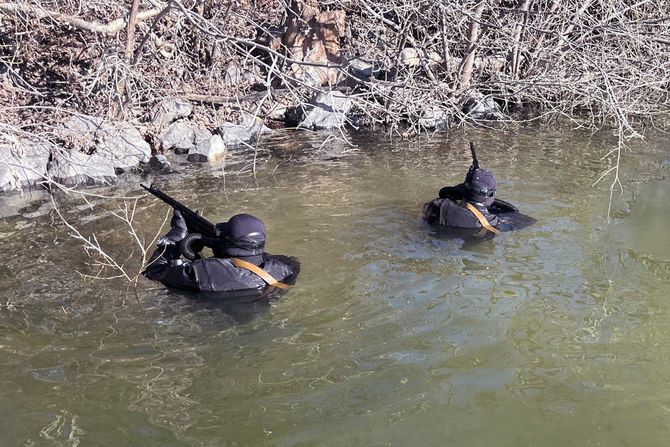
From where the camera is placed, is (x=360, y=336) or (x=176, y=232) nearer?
(x=360, y=336)

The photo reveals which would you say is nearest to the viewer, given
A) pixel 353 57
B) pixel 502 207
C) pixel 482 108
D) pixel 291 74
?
pixel 502 207

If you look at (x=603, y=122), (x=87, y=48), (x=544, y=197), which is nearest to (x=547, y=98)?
(x=603, y=122)

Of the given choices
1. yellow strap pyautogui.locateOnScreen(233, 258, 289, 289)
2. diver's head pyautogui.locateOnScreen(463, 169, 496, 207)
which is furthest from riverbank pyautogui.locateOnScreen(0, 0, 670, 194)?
yellow strap pyautogui.locateOnScreen(233, 258, 289, 289)

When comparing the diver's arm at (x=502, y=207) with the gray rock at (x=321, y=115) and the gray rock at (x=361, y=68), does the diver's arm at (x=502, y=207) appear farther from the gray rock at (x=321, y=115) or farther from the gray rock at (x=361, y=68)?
the gray rock at (x=361, y=68)

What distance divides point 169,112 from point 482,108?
19.9ft

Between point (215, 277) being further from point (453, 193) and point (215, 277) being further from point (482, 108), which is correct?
point (482, 108)

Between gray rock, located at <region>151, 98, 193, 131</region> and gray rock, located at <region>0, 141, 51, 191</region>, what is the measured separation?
2.20m

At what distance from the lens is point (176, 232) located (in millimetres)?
5539

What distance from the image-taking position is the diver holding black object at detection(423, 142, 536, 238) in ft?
21.5

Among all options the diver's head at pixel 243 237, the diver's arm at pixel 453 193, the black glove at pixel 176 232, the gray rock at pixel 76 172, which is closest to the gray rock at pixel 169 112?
the gray rock at pixel 76 172

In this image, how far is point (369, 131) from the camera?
41.9ft

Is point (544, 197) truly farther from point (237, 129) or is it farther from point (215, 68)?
point (215, 68)

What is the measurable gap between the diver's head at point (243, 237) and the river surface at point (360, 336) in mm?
444

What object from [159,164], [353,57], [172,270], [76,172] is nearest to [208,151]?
[159,164]
